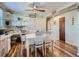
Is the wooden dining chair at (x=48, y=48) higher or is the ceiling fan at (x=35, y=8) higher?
the ceiling fan at (x=35, y=8)

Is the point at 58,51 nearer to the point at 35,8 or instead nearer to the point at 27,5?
the point at 35,8

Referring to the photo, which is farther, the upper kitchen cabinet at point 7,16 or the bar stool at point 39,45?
the bar stool at point 39,45

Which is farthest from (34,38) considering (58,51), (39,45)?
(58,51)

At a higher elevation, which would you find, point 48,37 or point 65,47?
point 48,37

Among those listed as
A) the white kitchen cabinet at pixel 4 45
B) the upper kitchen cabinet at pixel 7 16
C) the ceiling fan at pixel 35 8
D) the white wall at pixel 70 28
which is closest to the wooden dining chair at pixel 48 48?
the white wall at pixel 70 28

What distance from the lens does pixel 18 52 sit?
6.99 feet

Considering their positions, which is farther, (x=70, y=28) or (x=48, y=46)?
(x=48, y=46)

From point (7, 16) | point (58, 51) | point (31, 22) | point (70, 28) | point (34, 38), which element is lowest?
point (58, 51)

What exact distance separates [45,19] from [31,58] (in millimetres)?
731

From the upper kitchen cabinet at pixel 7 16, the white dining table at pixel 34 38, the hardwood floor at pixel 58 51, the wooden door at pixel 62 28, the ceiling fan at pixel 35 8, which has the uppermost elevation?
the ceiling fan at pixel 35 8

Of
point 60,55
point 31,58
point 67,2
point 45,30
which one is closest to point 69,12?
point 67,2

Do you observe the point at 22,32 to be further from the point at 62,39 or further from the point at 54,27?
the point at 62,39

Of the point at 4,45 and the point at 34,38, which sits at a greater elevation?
the point at 34,38

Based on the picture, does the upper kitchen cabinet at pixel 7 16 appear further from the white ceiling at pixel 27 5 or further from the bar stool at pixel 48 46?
the bar stool at pixel 48 46
